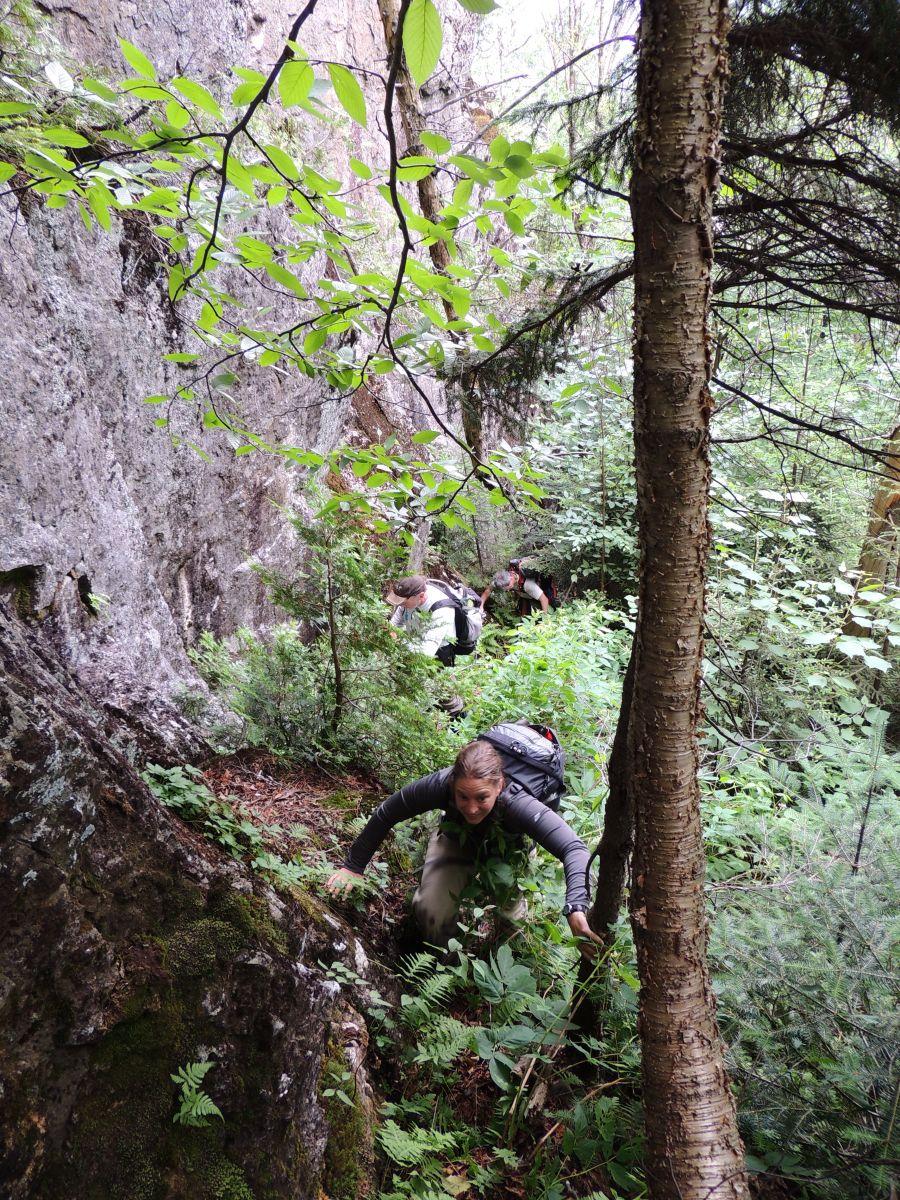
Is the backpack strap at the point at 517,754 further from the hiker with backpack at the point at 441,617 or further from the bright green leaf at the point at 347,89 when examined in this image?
the bright green leaf at the point at 347,89

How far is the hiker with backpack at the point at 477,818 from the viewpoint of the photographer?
3.69m

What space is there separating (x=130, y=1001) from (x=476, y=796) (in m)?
2.05

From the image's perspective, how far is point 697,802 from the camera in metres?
1.96

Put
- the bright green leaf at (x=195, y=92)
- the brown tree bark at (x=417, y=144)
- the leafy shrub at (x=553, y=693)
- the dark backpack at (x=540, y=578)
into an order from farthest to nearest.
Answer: the dark backpack at (x=540, y=578)
the leafy shrub at (x=553, y=693)
the brown tree bark at (x=417, y=144)
the bright green leaf at (x=195, y=92)

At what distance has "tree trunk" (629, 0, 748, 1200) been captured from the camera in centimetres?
167

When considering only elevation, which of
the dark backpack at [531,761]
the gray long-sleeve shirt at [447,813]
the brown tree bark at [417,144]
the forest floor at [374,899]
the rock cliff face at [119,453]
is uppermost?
the brown tree bark at [417,144]

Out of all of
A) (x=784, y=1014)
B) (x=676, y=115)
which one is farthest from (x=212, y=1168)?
(x=676, y=115)

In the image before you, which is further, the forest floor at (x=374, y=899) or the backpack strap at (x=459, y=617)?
the backpack strap at (x=459, y=617)

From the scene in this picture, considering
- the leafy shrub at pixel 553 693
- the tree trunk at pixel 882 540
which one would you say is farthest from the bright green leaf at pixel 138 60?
the tree trunk at pixel 882 540

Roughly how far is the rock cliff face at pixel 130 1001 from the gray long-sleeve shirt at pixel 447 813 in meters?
1.21

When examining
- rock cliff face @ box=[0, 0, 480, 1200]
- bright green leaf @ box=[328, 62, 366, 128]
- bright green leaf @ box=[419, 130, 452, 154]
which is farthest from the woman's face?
bright green leaf @ box=[328, 62, 366, 128]

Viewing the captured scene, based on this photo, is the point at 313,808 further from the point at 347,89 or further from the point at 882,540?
the point at 882,540

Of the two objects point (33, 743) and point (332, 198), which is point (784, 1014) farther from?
point (332, 198)

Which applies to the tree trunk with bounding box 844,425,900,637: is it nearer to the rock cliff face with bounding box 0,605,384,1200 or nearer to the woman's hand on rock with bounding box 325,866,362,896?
the woman's hand on rock with bounding box 325,866,362,896
